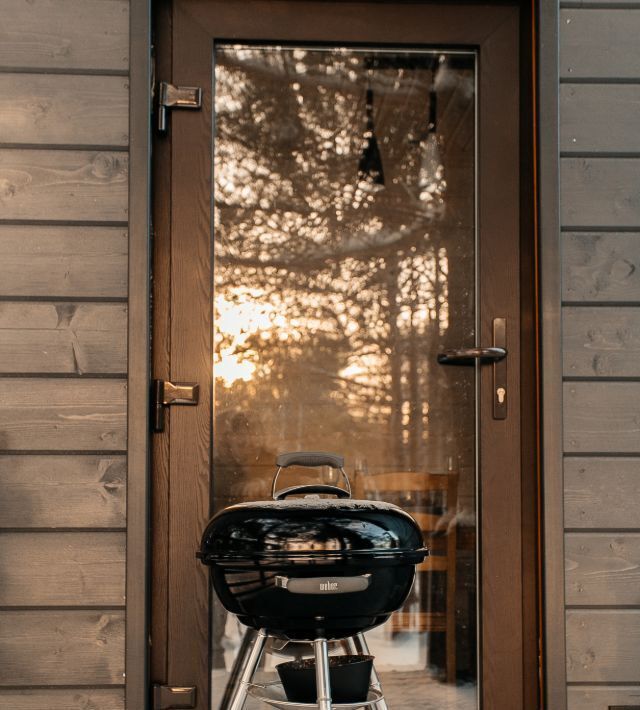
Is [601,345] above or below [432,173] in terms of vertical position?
below

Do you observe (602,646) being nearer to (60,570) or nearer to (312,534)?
(312,534)

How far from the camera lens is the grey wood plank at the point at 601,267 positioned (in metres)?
2.62

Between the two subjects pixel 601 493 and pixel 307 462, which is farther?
pixel 601 493

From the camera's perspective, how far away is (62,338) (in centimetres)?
256

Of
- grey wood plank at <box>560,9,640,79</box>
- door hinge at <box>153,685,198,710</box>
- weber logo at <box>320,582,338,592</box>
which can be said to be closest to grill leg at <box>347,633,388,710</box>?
weber logo at <box>320,582,338,592</box>

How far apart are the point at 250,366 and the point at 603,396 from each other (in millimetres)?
948

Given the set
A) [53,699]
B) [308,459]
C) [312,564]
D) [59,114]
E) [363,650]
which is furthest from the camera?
[59,114]

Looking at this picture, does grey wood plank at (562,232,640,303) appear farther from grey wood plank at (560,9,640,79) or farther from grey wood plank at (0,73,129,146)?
grey wood plank at (0,73,129,146)

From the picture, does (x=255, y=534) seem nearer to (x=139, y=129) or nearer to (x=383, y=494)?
(x=383, y=494)

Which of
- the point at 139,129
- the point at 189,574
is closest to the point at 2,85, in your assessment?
the point at 139,129

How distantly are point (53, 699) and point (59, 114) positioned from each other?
1.52 m

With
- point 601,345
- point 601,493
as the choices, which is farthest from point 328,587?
point 601,345

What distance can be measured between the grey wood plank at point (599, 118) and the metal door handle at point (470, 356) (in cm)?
58

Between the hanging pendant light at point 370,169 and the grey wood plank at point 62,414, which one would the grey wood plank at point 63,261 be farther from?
the hanging pendant light at point 370,169
